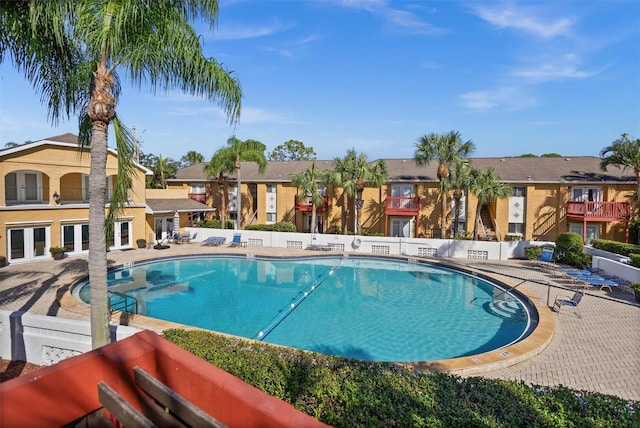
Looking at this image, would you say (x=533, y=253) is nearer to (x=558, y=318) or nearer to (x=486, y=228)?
(x=486, y=228)

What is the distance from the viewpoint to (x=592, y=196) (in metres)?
27.2

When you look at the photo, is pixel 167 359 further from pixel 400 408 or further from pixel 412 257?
pixel 412 257

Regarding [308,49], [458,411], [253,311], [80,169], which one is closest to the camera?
[458,411]

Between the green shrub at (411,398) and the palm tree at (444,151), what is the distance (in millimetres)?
21964

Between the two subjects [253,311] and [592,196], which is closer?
[253,311]

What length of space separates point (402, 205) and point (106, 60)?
1012 inches

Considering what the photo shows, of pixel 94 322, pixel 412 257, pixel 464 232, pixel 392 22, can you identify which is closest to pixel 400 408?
pixel 94 322

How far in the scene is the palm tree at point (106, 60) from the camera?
19.9ft

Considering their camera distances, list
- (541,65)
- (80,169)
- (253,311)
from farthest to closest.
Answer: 1. (80,169)
2. (541,65)
3. (253,311)

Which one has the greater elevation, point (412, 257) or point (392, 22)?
point (392, 22)

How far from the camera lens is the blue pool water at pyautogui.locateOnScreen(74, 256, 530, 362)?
443 inches

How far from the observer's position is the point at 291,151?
84312 mm

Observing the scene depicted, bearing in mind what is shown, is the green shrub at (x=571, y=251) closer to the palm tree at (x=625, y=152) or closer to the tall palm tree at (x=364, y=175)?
the palm tree at (x=625, y=152)

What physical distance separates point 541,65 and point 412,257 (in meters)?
12.4
